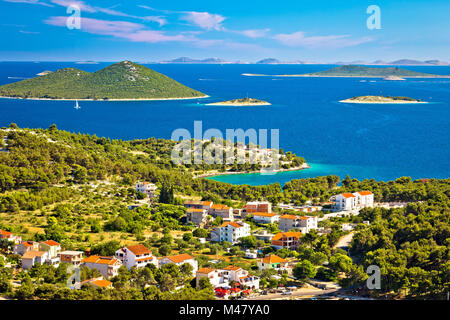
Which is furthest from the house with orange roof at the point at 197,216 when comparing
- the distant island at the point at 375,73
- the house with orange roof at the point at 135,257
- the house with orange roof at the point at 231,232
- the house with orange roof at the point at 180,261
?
the distant island at the point at 375,73

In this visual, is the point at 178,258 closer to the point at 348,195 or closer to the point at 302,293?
the point at 302,293

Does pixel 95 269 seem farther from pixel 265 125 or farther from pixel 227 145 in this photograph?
pixel 265 125

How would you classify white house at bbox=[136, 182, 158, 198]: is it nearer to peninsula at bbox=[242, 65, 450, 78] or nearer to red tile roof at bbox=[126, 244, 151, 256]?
red tile roof at bbox=[126, 244, 151, 256]

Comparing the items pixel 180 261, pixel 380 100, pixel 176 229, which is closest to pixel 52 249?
pixel 180 261

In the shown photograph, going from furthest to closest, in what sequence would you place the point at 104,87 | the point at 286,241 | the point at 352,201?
the point at 104,87
the point at 352,201
the point at 286,241

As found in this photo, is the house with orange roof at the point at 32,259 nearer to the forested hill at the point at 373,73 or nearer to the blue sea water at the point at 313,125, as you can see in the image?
the blue sea water at the point at 313,125
